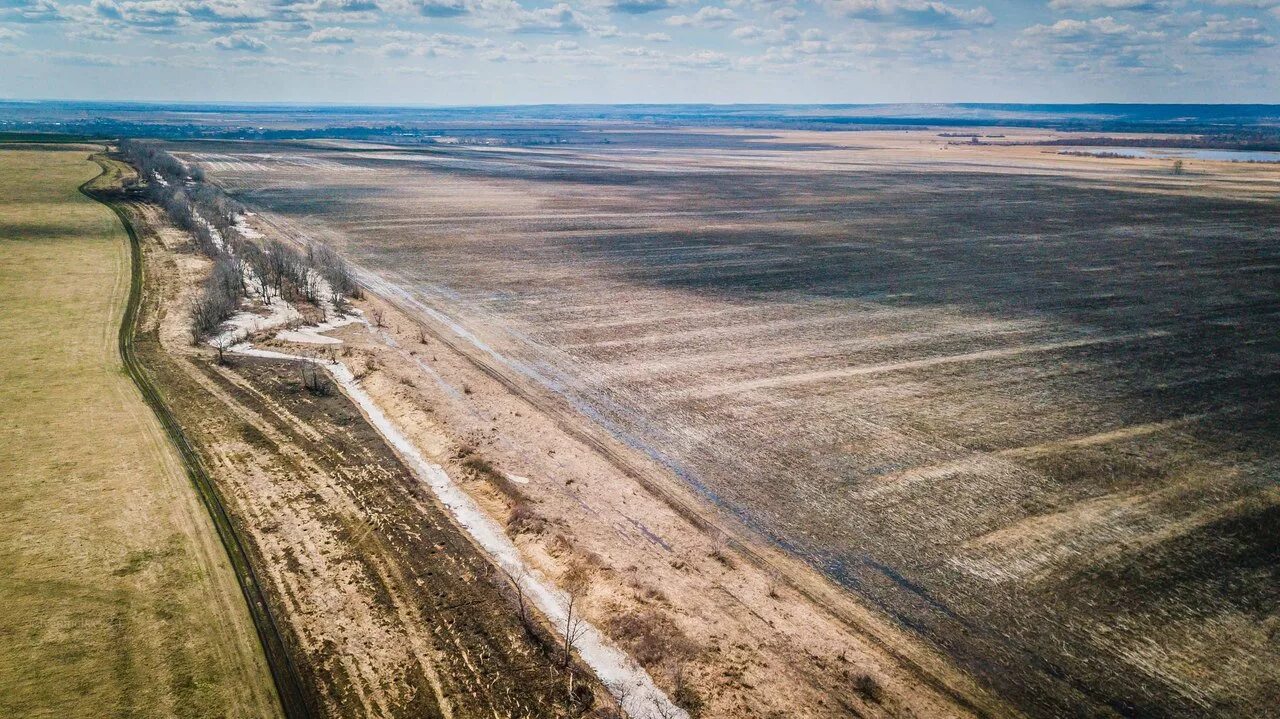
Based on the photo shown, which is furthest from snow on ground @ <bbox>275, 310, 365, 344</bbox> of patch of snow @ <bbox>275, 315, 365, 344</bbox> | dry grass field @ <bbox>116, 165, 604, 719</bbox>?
dry grass field @ <bbox>116, 165, 604, 719</bbox>

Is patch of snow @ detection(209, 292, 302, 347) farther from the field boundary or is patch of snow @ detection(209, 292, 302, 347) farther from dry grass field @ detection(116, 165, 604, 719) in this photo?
dry grass field @ detection(116, 165, 604, 719)

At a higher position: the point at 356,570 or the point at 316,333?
the point at 316,333

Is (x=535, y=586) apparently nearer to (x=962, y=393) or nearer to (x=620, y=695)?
(x=620, y=695)

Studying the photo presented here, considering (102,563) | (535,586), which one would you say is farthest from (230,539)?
(535,586)

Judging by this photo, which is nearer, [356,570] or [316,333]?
[356,570]

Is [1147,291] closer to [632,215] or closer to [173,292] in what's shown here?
[632,215]

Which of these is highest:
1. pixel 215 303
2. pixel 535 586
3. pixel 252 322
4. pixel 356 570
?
pixel 215 303
